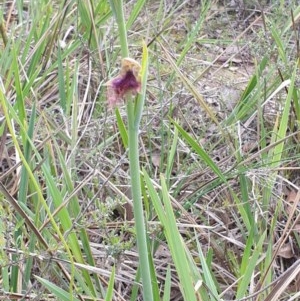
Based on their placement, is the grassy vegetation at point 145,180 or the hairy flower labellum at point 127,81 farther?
the grassy vegetation at point 145,180

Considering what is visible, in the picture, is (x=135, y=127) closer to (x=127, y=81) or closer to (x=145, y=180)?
(x=127, y=81)

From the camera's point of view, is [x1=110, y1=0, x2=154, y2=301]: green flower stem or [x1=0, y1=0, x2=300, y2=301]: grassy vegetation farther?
[x1=0, y1=0, x2=300, y2=301]: grassy vegetation

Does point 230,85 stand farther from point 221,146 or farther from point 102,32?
point 102,32

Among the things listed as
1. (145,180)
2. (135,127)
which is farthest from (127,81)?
(145,180)

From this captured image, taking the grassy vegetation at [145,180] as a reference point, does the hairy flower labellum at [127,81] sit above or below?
above

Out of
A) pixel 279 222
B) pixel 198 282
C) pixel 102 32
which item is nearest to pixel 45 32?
pixel 102 32
